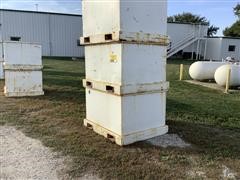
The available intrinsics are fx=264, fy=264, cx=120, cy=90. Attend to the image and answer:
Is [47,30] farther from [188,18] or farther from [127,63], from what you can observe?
[188,18]

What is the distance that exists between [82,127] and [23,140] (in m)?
1.08

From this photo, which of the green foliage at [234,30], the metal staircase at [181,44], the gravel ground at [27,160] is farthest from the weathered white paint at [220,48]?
the gravel ground at [27,160]

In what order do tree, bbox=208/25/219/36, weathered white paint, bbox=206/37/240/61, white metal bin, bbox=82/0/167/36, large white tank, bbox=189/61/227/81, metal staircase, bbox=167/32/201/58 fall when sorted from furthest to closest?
tree, bbox=208/25/219/36 < weathered white paint, bbox=206/37/240/61 < metal staircase, bbox=167/32/201/58 < large white tank, bbox=189/61/227/81 < white metal bin, bbox=82/0/167/36

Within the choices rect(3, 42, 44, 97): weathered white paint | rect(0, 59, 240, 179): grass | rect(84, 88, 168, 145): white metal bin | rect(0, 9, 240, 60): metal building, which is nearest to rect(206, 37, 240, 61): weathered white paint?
rect(0, 9, 240, 60): metal building

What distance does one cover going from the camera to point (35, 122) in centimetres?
514

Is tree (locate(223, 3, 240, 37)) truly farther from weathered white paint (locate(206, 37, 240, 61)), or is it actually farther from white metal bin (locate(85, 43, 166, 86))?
white metal bin (locate(85, 43, 166, 86))

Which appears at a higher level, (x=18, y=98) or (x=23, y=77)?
(x=23, y=77)

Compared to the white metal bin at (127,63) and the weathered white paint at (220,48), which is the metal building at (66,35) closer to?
the weathered white paint at (220,48)

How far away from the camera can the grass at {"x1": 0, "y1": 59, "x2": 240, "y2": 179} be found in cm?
331

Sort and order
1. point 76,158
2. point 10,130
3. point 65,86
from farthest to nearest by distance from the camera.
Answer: point 65,86 < point 10,130 < point 76,158

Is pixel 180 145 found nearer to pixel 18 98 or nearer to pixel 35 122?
pixel 35 122

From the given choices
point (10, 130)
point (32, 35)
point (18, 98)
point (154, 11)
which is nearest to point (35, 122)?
point (10, 130)

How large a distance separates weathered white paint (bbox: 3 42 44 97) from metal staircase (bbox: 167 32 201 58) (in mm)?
25509

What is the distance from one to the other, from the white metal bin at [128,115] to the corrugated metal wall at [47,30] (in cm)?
2685
